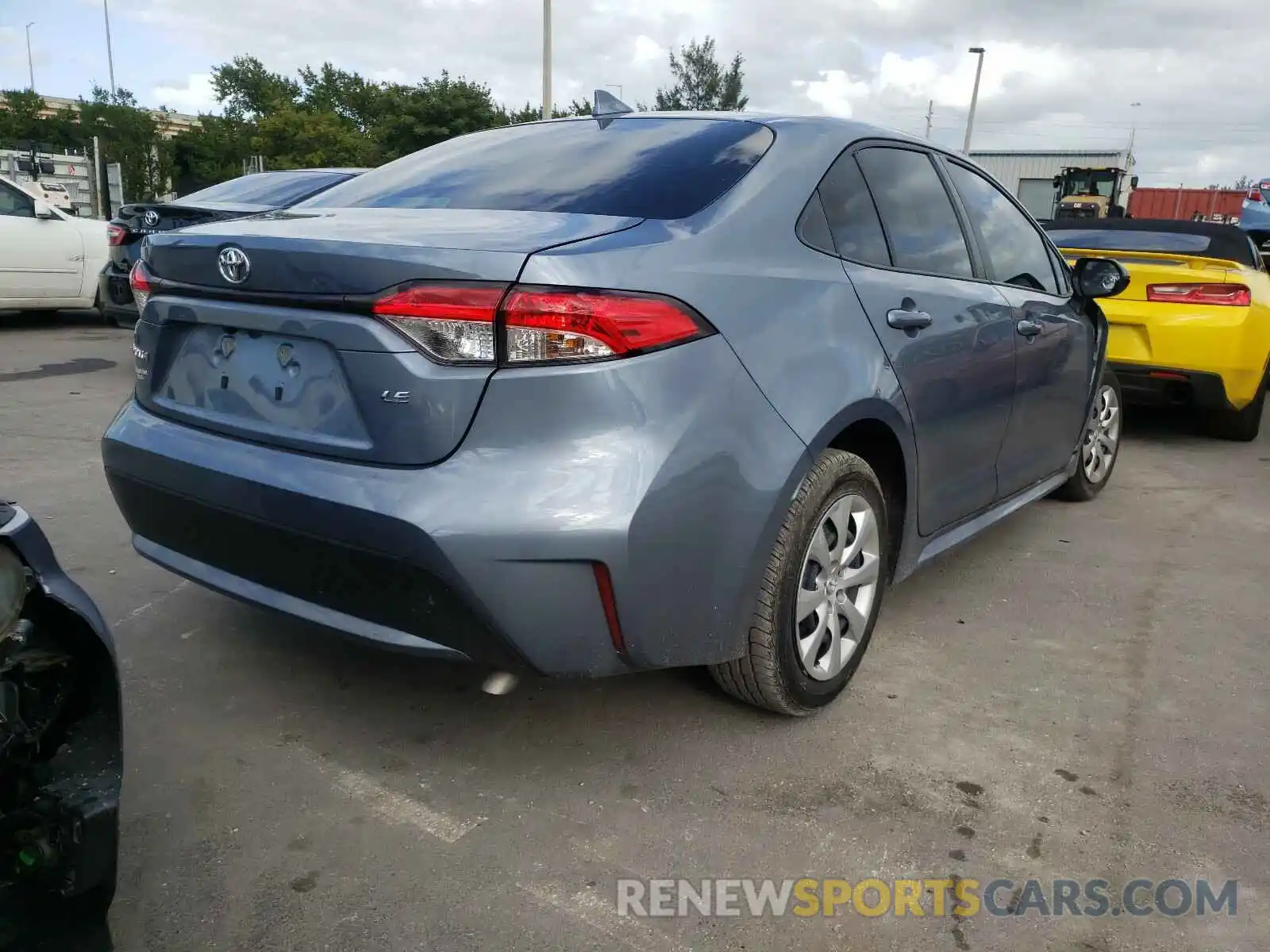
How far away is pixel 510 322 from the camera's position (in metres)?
2.08

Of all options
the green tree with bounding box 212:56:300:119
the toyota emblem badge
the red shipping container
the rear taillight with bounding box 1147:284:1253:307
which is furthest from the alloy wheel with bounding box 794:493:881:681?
the green tree with bounding box 212:56:300:119

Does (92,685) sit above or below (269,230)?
below

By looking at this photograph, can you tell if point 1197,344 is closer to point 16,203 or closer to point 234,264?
point 234,264

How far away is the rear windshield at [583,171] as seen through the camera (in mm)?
2533

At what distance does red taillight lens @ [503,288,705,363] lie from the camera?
2.08m

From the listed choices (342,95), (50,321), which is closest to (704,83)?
(342,95)

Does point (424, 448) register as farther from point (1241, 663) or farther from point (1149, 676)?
point (1241, 663)

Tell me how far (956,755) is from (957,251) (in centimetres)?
164

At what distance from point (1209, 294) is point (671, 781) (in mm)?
5184

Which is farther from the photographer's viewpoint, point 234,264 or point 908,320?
point 908,320

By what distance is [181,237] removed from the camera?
253cm

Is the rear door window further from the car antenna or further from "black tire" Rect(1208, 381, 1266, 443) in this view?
"black tire" Rect(1208, 381, 1266, 443)

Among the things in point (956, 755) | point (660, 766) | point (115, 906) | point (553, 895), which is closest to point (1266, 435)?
point (956, 755)

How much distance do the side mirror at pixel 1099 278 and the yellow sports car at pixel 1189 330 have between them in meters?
1.93
